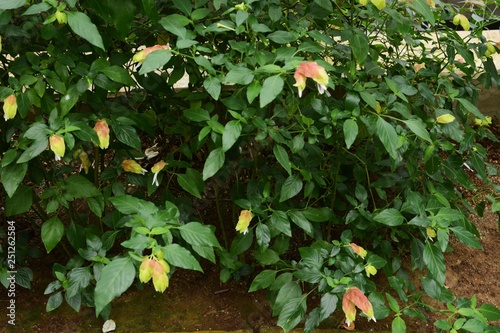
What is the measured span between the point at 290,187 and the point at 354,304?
0.43m

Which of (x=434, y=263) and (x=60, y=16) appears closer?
(x=60, y=16)

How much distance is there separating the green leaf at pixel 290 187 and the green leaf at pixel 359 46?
414mm

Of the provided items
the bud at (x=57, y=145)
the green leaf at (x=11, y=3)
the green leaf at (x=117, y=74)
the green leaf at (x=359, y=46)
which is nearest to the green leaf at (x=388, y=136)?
the green leaf at (x=359, y=46)

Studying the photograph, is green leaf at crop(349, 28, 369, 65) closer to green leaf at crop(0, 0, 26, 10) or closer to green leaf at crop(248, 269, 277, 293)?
green leaf at crop(248, 269, 277, 293)

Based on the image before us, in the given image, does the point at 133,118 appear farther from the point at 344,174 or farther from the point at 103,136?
the point at 344,174

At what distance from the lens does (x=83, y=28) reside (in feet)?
5.04

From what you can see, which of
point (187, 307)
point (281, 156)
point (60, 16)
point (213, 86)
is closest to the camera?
point (60, 16)

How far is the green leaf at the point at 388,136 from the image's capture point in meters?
1.71

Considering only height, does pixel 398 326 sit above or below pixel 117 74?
below

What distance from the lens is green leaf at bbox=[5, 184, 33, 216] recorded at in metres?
1.97

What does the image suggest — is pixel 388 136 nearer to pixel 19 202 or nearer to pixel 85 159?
pixel 85 159

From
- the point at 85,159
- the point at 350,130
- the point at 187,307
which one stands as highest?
the point at 350,130

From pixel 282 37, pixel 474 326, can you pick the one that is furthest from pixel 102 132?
pixel 474 326

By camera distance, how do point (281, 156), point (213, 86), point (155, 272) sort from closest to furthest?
point (155, 272), point (213, 86), point (281, 156)
